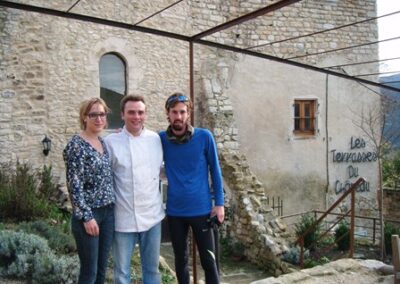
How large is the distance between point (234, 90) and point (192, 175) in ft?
22.1

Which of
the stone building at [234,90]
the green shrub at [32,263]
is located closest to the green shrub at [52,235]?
the green shrub at [32,263]

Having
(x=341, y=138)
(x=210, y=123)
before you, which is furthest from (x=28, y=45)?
(x=341, y=138)

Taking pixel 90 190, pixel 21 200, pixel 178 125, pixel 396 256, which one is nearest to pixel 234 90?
pixel 21 200

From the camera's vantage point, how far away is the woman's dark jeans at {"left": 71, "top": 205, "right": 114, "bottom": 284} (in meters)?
2.82

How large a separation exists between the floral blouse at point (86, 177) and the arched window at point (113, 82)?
5316mm

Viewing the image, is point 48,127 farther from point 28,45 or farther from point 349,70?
point 349,70

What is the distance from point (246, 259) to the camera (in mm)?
8234

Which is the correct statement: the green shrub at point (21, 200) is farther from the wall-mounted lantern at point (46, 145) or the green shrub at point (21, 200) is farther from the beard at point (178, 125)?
the beard at point (178, 125)

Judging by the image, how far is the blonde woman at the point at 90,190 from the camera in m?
2.76

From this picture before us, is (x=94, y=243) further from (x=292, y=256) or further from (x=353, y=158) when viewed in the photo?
(x=353, y=158)

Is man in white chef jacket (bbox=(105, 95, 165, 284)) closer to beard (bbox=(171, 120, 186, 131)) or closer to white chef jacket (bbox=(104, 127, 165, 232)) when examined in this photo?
white chef jacket (bbox=(104, 127, 165, 232))

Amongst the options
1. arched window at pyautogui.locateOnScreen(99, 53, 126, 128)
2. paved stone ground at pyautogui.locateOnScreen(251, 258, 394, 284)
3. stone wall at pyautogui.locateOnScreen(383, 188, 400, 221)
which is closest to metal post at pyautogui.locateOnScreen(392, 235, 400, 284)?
paved stone ground at pyautogui.locateOnScreen(251, 258, 394, 284)

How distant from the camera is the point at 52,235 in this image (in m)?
5.20

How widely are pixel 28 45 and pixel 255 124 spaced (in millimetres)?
4878
